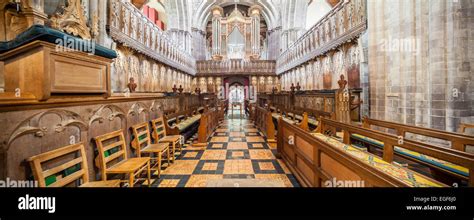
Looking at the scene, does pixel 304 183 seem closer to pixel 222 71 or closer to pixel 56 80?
pixel 56 80

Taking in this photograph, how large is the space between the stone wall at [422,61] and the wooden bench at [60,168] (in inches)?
262

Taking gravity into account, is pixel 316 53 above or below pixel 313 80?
above

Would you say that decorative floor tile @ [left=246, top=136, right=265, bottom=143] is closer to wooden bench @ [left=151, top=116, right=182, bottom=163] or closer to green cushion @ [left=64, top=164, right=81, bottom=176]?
wooden bench @ [left=151, top=116, right=182, bottom=163]

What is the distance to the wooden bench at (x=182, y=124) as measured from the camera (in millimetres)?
5332

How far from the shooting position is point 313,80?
1266 cm

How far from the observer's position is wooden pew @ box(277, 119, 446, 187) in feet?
5.47

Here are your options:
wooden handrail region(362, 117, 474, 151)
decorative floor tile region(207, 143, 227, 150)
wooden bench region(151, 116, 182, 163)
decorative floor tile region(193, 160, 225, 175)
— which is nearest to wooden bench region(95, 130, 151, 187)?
decorative floor tile region(193, 160, 225, 175)

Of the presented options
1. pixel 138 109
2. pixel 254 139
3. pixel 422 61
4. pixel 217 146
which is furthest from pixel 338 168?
pixel 422 61

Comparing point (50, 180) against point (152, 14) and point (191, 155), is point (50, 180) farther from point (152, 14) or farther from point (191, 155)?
point (152, 14)
